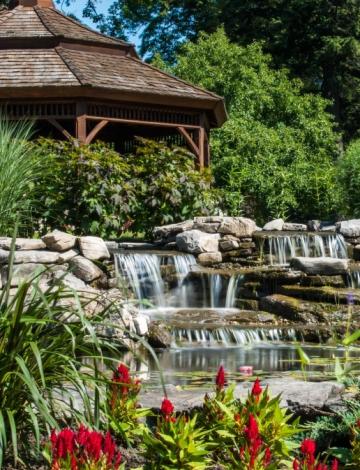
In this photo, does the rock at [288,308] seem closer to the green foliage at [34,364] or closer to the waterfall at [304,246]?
the waterfall at [304,246]

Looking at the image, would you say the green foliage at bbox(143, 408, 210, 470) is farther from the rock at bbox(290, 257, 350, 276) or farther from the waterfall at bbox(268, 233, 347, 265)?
the waterfall at bbox(268, 233, 347, 265)

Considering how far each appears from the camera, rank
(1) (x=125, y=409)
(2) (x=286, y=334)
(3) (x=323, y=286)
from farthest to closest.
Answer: (3) (x=323, y=286) < (2) (x=286, y=334) < (1) (x=125, y=409)

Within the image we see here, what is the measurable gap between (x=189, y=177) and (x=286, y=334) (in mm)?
5189

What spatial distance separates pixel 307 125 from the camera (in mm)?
23672

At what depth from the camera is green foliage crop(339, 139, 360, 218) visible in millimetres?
18875

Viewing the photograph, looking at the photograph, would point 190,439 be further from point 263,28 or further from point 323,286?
point 263,28

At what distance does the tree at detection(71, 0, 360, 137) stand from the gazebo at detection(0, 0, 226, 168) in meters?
10.0

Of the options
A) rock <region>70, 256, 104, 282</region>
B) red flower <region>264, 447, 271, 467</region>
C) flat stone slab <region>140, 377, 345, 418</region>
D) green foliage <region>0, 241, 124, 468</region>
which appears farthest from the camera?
rock <region>70, 256, 104, 282</region>

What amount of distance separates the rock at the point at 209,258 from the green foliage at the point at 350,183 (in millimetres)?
6807

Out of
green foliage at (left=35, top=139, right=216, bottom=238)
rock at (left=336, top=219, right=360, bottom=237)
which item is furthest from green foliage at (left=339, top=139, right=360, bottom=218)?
green foliage at (left=35, top=139, right=216, bottom=238)

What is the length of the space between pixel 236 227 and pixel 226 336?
3936 mm

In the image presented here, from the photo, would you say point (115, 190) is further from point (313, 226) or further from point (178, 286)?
point (313, 226)

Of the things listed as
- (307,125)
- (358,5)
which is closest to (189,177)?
(307,125)

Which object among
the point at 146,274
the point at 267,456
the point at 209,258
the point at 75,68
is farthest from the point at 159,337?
the point at 75,68
